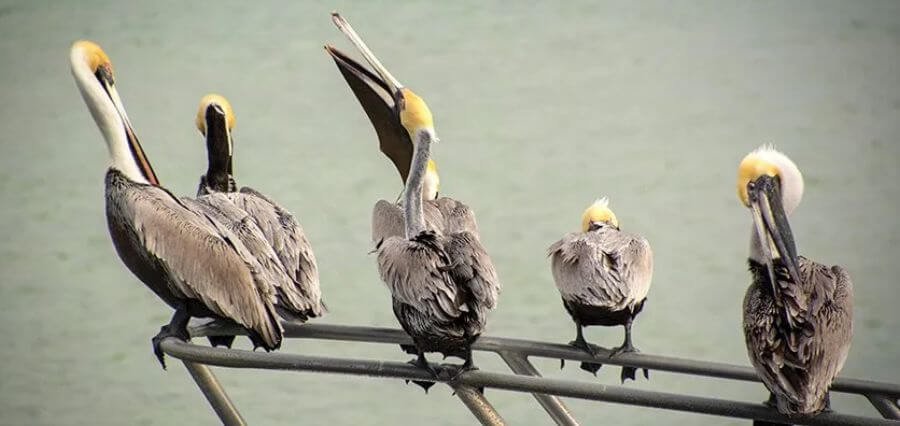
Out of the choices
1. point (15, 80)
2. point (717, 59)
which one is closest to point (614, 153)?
point (717, 59)

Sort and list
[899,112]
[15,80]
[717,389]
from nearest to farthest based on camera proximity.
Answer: [717,389], [899,112], [15,80]

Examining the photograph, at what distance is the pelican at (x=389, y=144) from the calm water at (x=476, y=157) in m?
2.28

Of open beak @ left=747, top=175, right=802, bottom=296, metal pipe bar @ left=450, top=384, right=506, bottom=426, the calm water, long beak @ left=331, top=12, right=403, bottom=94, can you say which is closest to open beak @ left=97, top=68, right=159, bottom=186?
long beak @ left=331, top=12, right=403, bottom=94

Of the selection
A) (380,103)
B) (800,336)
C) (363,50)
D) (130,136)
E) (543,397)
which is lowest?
(543,397)

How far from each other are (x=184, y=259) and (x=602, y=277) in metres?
1.01

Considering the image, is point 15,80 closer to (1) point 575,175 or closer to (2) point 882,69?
(1) point 575,175

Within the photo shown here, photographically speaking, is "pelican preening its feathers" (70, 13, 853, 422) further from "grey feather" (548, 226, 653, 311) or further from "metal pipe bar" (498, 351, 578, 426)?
"metal pipe bar" (498, 351, 578, 426)

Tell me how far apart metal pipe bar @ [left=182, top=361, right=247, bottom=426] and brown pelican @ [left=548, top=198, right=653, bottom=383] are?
0.95 meters

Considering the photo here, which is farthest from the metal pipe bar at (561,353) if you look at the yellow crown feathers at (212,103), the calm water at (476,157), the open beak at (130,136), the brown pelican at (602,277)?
the calm water at (476,157)

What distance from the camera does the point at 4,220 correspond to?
7035 millimetres

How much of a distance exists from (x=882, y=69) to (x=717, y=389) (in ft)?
8.62

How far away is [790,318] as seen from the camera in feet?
7.84

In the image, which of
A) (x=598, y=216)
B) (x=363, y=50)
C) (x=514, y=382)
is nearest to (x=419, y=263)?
(x=514, y=382)

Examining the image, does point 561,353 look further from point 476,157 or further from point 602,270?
point 476,157
